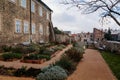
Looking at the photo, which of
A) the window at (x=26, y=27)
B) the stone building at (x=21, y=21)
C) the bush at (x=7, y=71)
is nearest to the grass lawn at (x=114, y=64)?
the bush at (x=7, y=71)

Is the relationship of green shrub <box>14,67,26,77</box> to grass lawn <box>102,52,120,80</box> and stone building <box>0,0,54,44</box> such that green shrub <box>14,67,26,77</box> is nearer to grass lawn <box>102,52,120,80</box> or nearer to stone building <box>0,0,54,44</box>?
grass lawn <box>102,52,120,80</box>

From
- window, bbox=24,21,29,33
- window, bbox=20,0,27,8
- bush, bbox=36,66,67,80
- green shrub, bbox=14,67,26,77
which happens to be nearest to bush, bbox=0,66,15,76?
green shrub, bbox=14,67,26,77

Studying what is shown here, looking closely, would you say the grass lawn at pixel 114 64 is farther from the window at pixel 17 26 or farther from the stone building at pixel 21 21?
the window at pixel 17 26

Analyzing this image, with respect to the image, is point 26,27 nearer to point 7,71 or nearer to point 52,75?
point 7,71

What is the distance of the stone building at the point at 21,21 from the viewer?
22.6 meters

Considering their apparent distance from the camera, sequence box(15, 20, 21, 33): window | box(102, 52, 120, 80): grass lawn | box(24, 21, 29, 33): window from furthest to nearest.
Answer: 1. box(24, 21, 29, 33): window
2. box(15, 20, 21, 33): window
3. box(102, 52, 120, 80): grass lawn

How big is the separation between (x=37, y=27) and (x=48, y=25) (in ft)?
34.7

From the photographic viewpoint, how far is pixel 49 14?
48.4 metres

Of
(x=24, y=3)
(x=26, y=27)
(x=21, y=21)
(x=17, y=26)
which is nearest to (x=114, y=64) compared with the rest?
(x=17, y=26)

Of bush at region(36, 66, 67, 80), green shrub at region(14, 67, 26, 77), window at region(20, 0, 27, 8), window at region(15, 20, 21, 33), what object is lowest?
green shrub at region(14, 67, 26, 77)

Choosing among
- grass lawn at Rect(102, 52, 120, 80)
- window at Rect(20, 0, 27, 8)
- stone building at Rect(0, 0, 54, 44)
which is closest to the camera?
→ grass lawn at Rect(102, 52, 120, 80)

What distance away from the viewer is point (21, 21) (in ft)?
90.6

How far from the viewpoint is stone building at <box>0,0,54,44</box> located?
2259 centimetres

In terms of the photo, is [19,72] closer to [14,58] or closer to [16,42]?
[14,58]
